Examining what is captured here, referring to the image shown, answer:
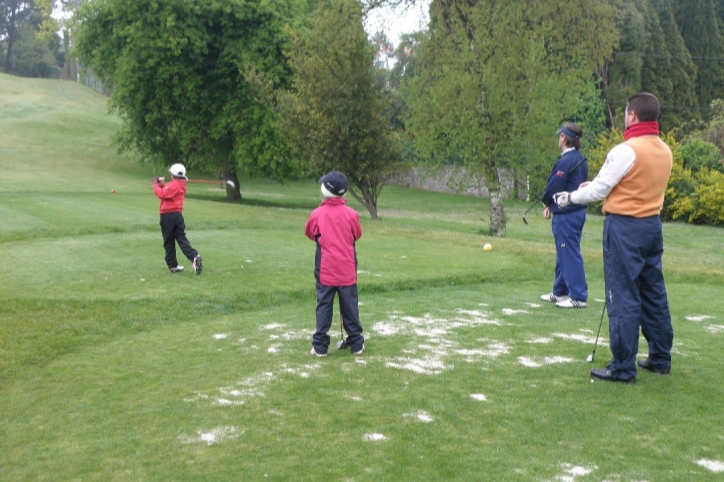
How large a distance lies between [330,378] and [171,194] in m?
7.34

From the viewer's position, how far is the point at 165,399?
6.48 meters

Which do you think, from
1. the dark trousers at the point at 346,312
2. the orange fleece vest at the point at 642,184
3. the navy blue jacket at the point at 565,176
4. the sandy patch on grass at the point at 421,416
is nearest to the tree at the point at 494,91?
the navy blue jacket at the point at 565,176

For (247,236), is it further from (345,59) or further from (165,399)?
(165,399)

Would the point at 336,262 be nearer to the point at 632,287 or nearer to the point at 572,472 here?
the point at 632,287

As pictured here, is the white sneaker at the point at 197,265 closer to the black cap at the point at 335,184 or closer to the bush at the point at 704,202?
the black cap at the point at 335,184

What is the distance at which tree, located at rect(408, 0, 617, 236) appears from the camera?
23.3 m

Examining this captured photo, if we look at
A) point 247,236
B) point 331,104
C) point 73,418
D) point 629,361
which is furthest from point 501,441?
point 331,104

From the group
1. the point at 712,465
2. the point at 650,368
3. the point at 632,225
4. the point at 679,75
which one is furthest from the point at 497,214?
the point at 679,75

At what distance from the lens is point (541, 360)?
7.47 metres

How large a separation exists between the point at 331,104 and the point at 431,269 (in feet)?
48.7

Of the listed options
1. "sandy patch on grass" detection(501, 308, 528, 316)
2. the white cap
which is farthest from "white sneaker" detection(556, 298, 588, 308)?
the white cap

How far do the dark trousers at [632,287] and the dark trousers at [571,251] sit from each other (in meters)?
3.50

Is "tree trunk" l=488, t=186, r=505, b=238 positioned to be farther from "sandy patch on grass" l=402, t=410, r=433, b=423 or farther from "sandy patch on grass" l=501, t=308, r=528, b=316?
"sandy patch on grass" l=402, t=410, r=433, b=423

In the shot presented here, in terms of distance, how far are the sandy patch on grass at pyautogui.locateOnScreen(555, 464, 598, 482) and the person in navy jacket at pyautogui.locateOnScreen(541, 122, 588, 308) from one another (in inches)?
219
